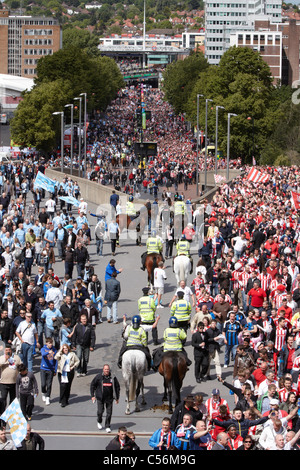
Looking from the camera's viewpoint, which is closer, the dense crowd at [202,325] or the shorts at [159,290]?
the dense crowd at [202,325]

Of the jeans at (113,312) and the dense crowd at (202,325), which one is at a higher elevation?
the dense crowd at (202,325)

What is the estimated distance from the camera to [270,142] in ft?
259

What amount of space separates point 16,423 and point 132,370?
156 inches

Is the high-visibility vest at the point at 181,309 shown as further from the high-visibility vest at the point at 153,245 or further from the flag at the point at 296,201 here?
the flag at the point at 296,201

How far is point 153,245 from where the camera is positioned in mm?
25328

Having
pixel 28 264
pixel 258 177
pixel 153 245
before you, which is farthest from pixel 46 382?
pixel 258 177

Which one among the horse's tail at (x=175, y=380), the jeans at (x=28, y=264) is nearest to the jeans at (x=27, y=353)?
the horse's tail at (x=175, y=380)

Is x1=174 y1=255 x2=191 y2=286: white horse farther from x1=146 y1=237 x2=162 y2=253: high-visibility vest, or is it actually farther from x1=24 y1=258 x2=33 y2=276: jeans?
x1=24 y1=258 x2=33 y2=276: jeans

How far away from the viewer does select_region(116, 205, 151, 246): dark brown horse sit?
33.8 metres

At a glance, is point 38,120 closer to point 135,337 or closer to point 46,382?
point 46,382

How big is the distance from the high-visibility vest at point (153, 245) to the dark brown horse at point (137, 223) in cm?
799

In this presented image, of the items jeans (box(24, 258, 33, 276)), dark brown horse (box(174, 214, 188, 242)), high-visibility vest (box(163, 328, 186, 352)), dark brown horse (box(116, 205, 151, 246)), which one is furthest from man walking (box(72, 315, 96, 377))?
dark brown horse (box(116, 205, 151, 246))

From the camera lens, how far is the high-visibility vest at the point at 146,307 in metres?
19.4

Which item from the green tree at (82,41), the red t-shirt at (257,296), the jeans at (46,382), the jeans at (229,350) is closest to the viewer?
the jeans at (46,382)
